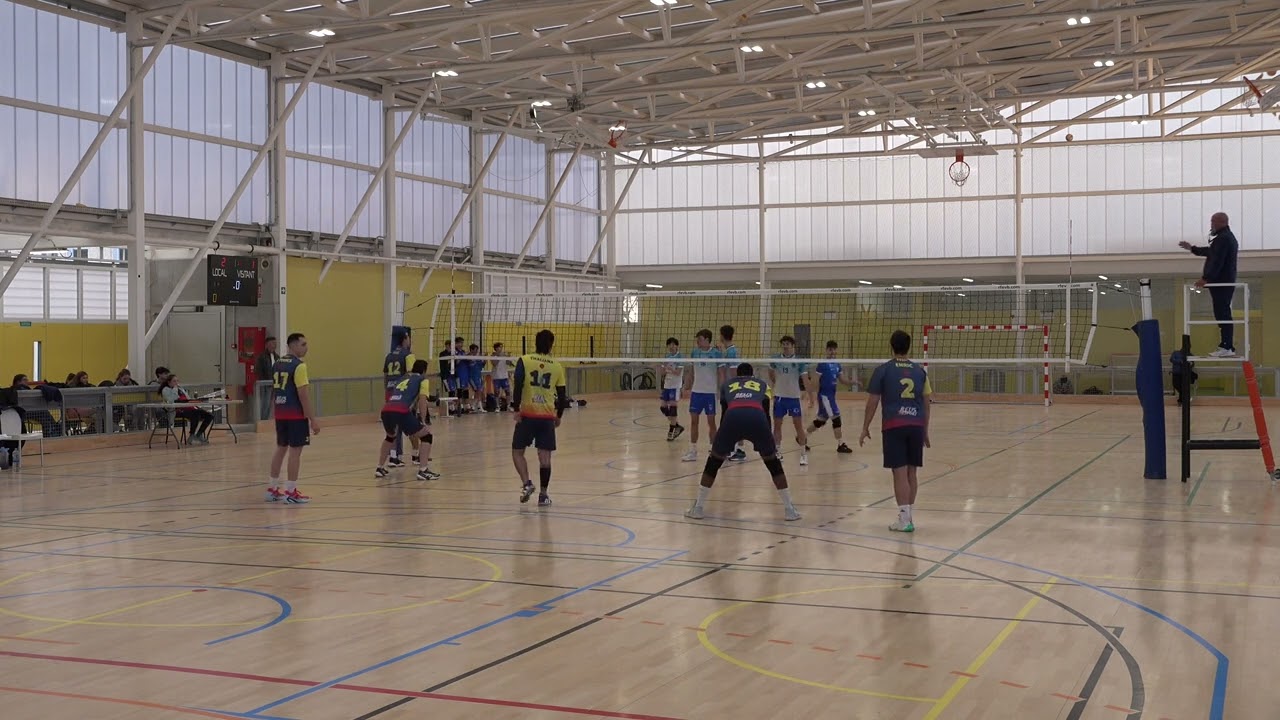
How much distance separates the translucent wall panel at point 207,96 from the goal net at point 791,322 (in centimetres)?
771

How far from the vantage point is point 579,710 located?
550cm

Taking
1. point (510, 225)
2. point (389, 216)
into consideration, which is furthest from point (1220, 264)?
point (510, 225)

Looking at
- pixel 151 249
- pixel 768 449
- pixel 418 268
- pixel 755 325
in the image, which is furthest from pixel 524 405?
pixel 755 325

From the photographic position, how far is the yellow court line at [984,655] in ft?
18.0

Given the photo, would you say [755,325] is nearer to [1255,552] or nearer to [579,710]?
[1255,552]

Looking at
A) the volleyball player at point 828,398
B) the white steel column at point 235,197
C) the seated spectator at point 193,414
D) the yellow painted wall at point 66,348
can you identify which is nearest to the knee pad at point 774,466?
the volleyball player at point 828,398

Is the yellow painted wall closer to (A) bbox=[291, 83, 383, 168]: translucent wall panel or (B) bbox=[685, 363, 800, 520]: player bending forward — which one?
(A) bbox=[291, 83, 383, 168]: translucent wall panel

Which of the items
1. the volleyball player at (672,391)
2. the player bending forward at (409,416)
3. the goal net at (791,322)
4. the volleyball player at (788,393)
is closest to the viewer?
the player bending forward at (409,416)

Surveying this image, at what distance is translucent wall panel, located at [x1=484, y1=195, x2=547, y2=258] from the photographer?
34188 millimetres

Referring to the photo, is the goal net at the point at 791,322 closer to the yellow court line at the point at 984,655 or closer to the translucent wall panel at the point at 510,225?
the translucent wall panel at the point at 510,225

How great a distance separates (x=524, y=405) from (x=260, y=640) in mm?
5582

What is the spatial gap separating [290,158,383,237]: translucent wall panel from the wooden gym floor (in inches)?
518

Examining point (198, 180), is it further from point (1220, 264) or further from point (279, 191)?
point (1220, 264)

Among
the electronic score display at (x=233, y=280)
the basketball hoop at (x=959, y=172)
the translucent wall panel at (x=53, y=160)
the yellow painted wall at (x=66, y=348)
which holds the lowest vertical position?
the yellow painted wall at (x=66, y=348)
